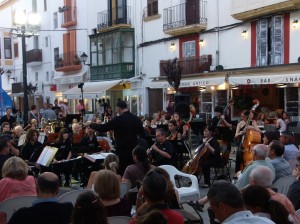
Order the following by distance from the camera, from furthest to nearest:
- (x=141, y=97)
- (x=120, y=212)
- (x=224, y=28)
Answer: (x=141, y=97)
(x=224, y=28)
(x=120, y=212)

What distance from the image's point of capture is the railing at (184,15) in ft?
69.5

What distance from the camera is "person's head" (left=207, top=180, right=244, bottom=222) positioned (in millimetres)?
3396

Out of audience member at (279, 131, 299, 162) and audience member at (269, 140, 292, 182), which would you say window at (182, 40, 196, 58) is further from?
audience member at (269, 140, 292, 182)

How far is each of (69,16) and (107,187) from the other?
29354 millimetres

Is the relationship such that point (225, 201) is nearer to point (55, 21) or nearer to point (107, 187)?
point (107, 187)

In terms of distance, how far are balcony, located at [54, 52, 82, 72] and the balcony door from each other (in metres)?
11.9

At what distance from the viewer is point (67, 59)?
107 feet

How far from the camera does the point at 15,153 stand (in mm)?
8648

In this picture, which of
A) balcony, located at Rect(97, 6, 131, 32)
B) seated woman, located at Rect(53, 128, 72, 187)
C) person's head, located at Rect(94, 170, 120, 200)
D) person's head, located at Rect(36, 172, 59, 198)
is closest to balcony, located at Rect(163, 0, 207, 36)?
balcony, located at Rect(97, 6, 131, 32)

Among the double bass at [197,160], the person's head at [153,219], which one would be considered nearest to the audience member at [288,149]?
the double bass at [197,160]

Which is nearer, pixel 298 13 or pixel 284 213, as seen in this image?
pixel 284 213

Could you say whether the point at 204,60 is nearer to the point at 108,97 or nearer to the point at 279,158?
the point at 108,97

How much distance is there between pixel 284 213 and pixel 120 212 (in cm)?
161

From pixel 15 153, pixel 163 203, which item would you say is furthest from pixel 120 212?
pixel 15 153
